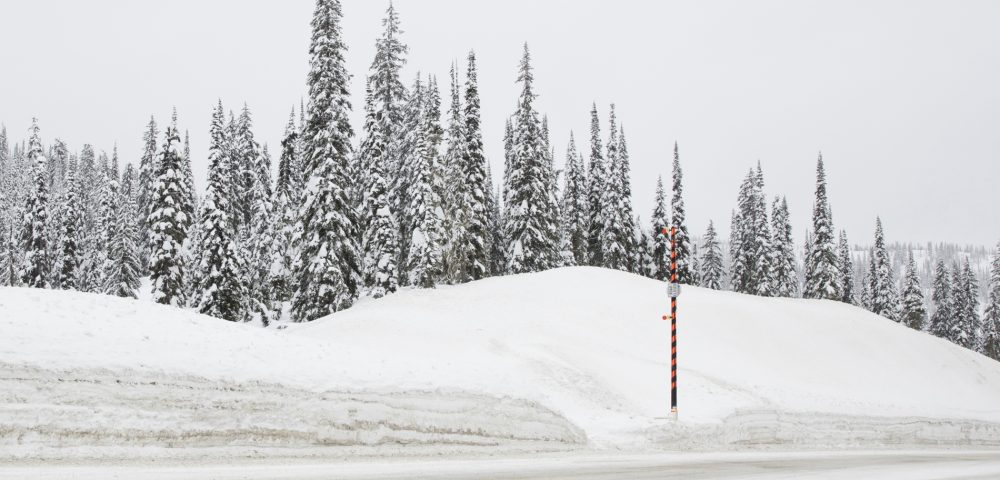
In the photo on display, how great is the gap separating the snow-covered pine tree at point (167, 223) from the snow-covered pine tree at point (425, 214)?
600 inches

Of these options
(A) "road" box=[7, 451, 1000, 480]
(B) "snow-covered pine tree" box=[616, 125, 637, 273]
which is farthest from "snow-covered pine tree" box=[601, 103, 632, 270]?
(A) "road" box=[7, 451, 1000, 480]

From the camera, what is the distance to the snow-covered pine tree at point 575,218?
62.8 m

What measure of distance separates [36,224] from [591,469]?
199 feet

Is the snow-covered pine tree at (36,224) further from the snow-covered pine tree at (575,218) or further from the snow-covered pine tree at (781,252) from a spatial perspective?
the snow-covered pine tree at (781,252)

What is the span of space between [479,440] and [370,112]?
34.2 metres

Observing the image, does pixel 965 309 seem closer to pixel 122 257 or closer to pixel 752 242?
pixel 752 242

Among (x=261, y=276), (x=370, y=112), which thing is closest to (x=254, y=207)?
(x=261, y=276)

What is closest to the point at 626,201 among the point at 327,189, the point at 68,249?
the point at 327,189

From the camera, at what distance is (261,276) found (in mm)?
57344

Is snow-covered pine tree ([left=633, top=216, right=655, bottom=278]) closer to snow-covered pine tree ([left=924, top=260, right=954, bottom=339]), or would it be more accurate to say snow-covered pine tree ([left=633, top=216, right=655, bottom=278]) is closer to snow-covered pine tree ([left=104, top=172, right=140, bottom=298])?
snow-covered pine tree ([left=924, top=260, right=954, bottom=339])

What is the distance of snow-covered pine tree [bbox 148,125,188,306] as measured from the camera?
4300 cm

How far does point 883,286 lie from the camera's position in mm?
80125

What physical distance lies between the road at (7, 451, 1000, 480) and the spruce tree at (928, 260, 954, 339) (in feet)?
251

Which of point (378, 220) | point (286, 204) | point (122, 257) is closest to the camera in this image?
point (378, 220)
